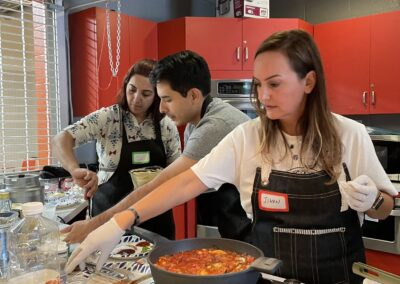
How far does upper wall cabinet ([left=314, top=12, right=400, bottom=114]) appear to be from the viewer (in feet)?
10.5

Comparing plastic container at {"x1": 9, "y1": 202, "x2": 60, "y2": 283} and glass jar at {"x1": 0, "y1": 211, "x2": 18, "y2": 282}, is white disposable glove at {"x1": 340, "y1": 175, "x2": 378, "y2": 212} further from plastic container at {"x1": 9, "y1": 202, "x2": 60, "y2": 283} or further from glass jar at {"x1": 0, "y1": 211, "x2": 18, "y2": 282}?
glass jar at {"x1": 0, "y1": 211, "x2": 18, "y2": 282}

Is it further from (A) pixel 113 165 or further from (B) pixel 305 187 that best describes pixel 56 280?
(A) pixel 113 165

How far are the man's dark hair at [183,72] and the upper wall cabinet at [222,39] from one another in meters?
1.86

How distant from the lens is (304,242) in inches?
41.8

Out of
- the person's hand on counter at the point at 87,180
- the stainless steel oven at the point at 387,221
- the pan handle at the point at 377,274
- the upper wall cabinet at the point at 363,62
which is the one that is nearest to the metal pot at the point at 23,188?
the person's hand on counter at the point at 87,180

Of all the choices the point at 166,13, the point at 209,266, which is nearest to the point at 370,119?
the point at 166,13

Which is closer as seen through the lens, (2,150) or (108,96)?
(2,150)

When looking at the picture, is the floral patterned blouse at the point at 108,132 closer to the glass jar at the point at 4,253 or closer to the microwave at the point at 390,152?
the glass jar at the point at 4,253

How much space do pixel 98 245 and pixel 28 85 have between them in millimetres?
1940

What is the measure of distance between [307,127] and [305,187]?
20cm

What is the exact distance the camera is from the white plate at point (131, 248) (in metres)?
1.12

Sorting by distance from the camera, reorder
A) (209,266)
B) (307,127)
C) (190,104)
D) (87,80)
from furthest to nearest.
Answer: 1. (87,80)
2. (190,104)
3. (307,127)
4. (209,266)

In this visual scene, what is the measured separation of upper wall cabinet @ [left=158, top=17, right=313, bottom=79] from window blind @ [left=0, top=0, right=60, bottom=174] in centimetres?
102

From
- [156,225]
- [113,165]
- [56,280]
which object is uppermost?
[113,165]
